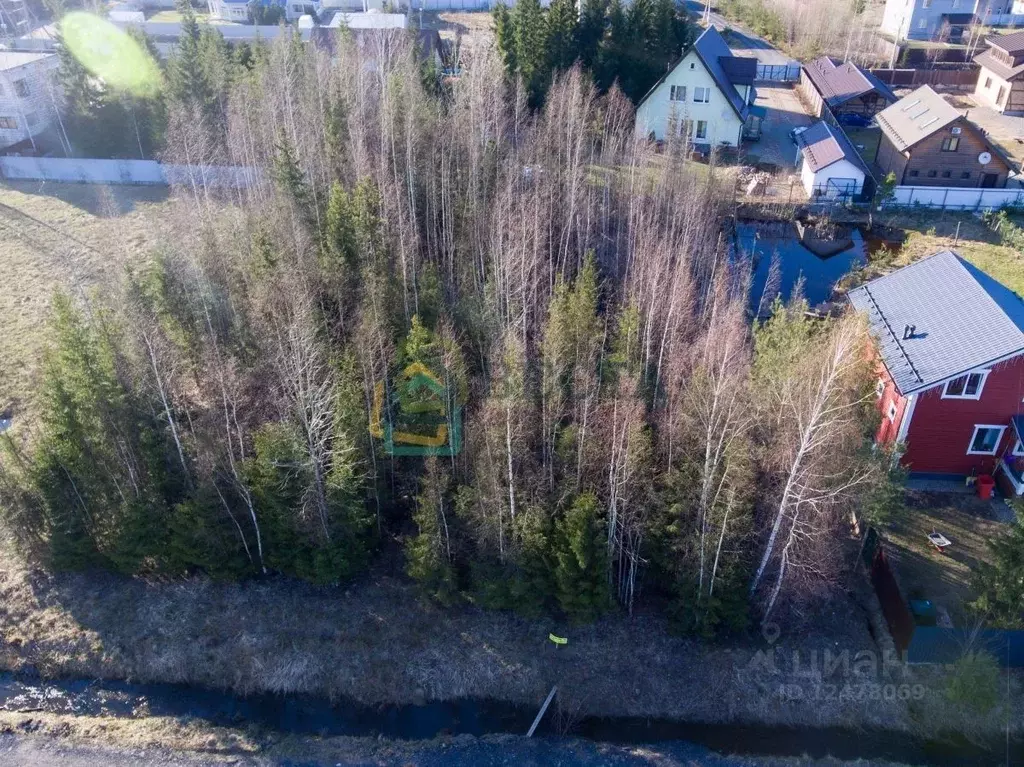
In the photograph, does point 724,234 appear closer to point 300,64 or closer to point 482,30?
point 300,64

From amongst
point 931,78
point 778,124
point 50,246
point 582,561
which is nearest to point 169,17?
point 50,246

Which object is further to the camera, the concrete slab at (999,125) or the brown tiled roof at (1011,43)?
the brown tiled roof at (1011,43)

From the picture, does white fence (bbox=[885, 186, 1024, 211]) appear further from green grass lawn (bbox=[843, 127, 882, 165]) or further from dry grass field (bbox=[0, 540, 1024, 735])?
dry grass field (bbox=[0, 540, 1024, 735])

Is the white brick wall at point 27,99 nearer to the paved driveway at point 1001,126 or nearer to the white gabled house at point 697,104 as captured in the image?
the white gabled house at point 697,104

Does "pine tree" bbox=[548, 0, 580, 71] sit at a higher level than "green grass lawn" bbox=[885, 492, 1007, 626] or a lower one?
higher

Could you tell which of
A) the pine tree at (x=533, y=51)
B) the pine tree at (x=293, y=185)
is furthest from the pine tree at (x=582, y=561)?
the pine tree at (x=533, y=51)

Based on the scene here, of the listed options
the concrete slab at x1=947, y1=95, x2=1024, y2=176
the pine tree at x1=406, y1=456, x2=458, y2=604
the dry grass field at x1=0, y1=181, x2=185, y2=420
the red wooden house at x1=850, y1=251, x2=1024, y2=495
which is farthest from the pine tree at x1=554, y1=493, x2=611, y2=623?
the concrete slab at x1=947, y1=95, x2=1024, y2=176

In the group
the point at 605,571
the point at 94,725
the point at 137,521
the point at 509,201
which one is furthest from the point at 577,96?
the point at 94,725
